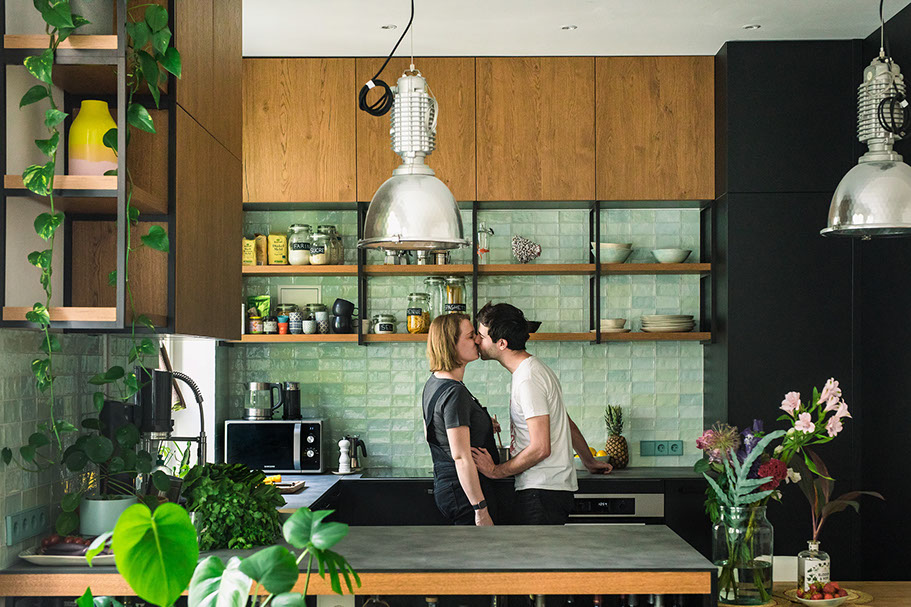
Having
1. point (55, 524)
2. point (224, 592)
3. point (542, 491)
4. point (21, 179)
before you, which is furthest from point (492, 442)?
point (224, 592)

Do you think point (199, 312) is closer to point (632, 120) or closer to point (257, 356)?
point (257, 356)

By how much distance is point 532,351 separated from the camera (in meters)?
5.22

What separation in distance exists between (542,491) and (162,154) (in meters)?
1.93

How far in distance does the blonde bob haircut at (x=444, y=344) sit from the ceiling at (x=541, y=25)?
1396 mm

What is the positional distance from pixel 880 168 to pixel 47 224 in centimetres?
209

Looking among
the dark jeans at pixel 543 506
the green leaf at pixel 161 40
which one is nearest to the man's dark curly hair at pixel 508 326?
the dark jeans at pixel 543 506

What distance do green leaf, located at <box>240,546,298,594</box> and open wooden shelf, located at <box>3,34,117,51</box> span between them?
1.69 m

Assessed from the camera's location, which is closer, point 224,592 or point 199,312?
point 224,592

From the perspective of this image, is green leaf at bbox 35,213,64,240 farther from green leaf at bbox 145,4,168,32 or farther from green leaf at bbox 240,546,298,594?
green leaf at bbox 240,546,298,594

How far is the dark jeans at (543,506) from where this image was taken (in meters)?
3.63

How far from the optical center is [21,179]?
2271 millimetres

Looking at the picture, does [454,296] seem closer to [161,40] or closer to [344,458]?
[344,458]

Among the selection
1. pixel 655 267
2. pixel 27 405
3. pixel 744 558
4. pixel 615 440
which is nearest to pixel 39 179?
pixel 27 405

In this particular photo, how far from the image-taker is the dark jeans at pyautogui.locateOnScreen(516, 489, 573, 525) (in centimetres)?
363
